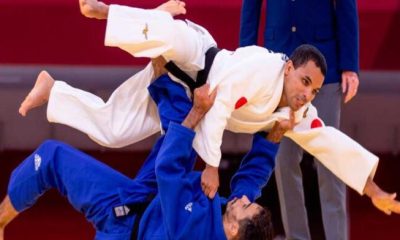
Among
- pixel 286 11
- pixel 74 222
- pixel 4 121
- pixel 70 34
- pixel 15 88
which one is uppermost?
pixel 286 11

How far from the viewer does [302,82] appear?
2.59 m

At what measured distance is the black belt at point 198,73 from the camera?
266 centimetres

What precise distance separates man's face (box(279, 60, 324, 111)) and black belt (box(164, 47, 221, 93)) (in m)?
Answer: 0.22

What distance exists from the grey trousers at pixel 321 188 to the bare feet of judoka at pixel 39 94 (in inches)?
30.1

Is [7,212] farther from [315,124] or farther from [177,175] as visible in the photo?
[315,124]

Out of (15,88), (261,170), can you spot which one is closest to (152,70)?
(261,170)

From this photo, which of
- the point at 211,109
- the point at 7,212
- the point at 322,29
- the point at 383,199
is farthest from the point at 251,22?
the point at 7,212

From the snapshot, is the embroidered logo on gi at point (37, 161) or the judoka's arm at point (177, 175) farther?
the embroidered logo on gi at point (37, 161)

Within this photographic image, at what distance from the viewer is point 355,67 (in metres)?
3.02

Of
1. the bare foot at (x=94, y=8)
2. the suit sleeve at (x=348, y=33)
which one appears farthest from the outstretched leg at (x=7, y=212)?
the suit sleeve at (x=348, y=33)

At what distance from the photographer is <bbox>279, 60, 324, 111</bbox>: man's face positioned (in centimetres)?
259

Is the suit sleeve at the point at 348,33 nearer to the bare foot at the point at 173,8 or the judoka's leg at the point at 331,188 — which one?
the judoka's leg at the point at 331,188

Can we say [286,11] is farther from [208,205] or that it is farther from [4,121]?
[4,121]

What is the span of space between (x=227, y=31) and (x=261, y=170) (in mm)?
1076
